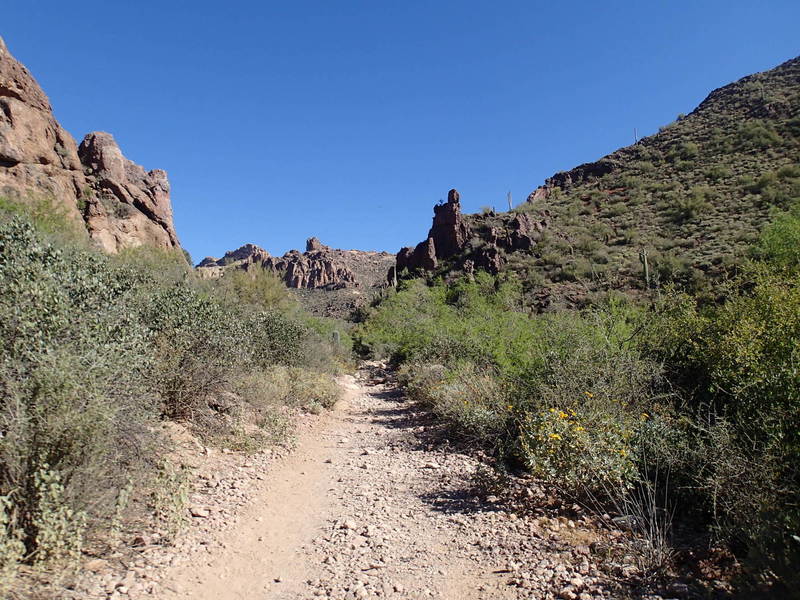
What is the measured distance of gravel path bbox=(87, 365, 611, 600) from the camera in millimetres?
3393

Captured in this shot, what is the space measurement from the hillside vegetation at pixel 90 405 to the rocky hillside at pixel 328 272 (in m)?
41.3

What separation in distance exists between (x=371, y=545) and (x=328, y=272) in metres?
78.9

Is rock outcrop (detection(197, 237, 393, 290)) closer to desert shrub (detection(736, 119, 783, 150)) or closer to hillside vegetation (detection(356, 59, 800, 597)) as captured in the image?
desert shrub (detection(736, 119, 783, 150))

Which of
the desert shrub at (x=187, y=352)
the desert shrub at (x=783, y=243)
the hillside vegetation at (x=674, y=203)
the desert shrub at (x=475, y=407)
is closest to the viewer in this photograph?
the desert shrub at (x=187, y=352)

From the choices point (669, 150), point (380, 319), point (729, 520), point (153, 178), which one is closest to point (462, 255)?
point (380, 319)

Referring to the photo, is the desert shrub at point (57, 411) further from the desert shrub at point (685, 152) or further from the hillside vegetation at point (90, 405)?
the desert shrub at point (685, 152)

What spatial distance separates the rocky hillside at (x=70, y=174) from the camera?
2220 cm

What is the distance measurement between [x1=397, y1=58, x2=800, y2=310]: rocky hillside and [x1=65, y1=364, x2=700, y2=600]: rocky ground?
15918 millimetres

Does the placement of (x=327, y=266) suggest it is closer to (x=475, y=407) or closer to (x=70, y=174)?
(x=70, y=174)

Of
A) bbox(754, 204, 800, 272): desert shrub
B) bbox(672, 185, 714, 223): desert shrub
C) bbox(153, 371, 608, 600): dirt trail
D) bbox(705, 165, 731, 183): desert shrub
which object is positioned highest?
bbox(705, 165, 731, 183): desert shrub

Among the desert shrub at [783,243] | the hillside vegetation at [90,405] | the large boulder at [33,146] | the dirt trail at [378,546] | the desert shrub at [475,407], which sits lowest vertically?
the dirt trail at [378,546]

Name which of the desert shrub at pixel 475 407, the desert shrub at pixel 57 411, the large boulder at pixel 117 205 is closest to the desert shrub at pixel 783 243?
the desert shrub at pixel 475 407

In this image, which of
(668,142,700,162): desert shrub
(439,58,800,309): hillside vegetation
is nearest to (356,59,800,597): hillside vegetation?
(439,58,800,309): hillside vegetation

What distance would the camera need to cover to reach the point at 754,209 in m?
24.7
